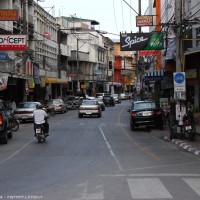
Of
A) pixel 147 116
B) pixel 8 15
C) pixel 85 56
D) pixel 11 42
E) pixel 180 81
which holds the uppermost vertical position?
pixel 85 56

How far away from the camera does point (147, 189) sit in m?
9.38

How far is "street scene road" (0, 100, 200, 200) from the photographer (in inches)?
359

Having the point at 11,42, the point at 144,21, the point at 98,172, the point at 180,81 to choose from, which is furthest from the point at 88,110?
the point at 98,172

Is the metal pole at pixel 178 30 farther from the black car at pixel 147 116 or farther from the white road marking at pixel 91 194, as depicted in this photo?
the white road marking at pixel 91 194

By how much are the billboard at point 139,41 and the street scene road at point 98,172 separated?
10330mm

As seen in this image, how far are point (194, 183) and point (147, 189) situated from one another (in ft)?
4.35

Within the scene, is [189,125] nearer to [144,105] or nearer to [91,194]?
[144,105]

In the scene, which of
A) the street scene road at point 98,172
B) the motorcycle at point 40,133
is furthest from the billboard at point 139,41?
the street scene road at point 98,172

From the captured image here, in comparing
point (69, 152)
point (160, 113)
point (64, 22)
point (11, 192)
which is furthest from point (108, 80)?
point (11, 192)

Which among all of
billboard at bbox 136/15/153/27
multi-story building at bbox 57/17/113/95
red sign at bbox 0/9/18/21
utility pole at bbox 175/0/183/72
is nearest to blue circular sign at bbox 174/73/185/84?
utility pole at bbox 175/0/183/72

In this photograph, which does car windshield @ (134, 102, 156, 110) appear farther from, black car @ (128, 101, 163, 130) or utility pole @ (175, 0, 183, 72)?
utility pole @ (175, 0, 183, 72)

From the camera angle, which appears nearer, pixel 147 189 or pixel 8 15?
pixel 147 189

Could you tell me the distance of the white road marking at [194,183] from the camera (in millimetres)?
9477

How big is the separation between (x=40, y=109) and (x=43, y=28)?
4308 cm
